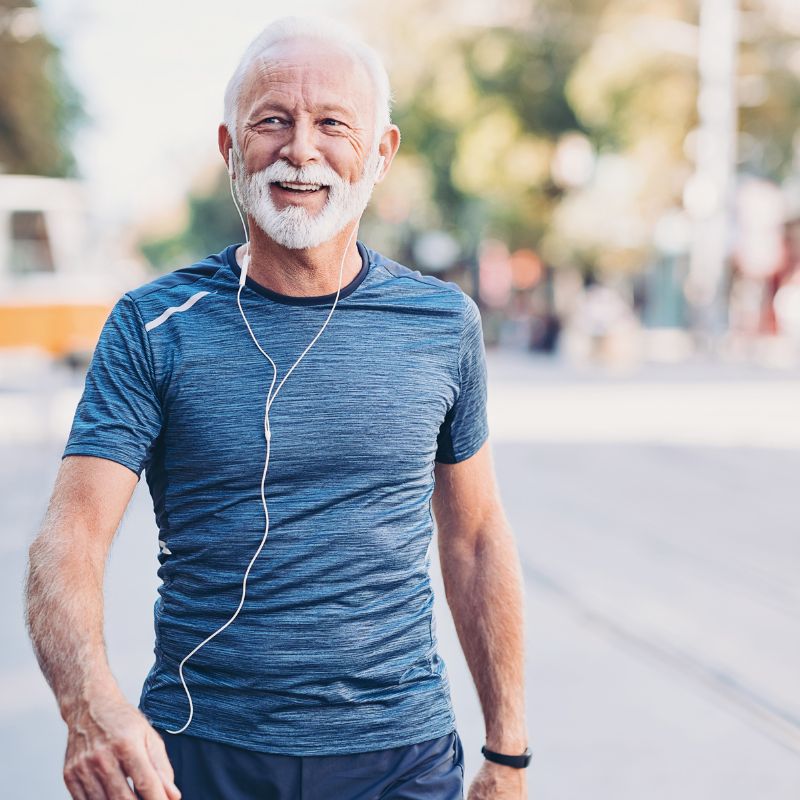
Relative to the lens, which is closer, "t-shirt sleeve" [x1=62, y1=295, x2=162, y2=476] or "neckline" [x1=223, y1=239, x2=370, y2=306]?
"t-shirt sleeve" [x1=62, y1=295, x2=162, y2=476]

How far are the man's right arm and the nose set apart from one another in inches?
21.5

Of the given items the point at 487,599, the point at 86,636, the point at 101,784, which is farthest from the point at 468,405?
the point at 101,784

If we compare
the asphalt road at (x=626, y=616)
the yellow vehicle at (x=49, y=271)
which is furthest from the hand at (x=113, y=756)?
the yellow vehicle at (x=49, y=271)

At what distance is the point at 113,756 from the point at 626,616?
5.52 metres

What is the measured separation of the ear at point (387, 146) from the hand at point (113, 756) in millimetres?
1007

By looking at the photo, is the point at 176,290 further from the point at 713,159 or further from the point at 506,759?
the point at 713,159

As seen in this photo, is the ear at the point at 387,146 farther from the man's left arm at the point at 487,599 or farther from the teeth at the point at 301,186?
the man's left arm at the point at 487,599

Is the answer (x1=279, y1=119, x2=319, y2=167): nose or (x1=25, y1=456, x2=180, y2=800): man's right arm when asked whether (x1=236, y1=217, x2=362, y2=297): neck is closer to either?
(x1=279, y1=119, x2=319, y2=167): nose

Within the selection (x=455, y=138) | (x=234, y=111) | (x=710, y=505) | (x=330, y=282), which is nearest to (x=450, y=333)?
(x=330, y=282)

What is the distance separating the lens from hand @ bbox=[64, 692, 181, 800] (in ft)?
6.38

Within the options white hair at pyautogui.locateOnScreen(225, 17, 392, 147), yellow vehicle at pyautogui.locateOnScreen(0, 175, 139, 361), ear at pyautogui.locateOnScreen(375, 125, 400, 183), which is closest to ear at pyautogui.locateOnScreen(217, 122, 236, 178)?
white hair at pyautogui.locateOnScreen(225, 17, 392, 147)

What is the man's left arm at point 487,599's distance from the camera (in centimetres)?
248

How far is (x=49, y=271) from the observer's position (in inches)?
1015

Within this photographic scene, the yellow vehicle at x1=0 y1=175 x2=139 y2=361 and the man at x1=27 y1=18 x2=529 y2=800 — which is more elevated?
the man at x1=27 y1=18 x2=529 y2=800
